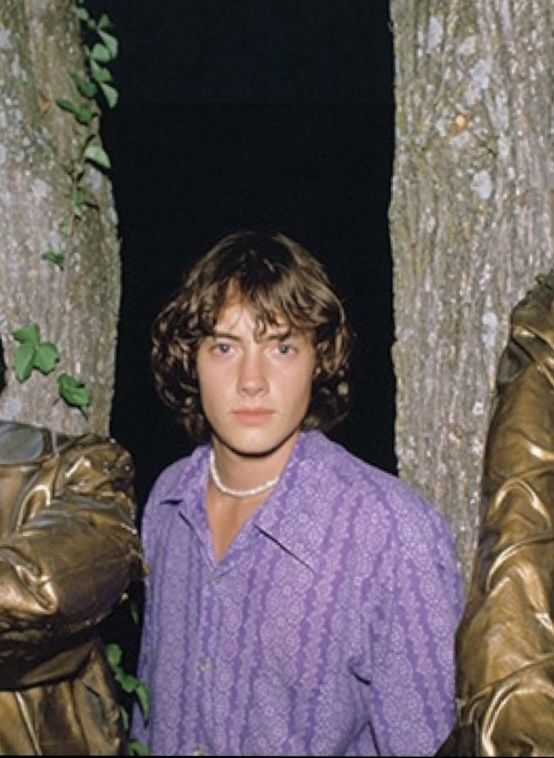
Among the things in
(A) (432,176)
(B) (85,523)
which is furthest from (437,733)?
(A) (432,176)

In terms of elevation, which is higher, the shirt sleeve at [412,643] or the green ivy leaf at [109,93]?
the green ivy leaf at [109,93]

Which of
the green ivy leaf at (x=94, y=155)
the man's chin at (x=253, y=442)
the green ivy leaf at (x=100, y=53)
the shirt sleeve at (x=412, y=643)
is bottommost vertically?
the shirt sleeve at (x=412, y=643)

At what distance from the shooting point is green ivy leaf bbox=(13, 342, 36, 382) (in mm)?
4461

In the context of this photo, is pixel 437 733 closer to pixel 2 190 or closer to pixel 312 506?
pixel 312 506

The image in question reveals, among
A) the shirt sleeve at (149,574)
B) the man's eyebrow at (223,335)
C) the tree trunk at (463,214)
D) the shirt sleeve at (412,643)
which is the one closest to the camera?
the shirt sleeve at (412,643)

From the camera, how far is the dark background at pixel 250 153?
21.5 feet

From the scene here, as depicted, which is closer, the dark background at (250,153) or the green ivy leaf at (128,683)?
the green ivy leaf at (128,683)

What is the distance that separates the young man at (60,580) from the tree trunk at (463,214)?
1002 millimetres

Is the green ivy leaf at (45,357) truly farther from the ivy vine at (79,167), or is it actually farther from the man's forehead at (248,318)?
the man's forehead at (248,318)

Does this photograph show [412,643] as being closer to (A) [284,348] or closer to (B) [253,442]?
(B) [253,442]

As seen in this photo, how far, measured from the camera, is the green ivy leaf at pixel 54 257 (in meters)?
4.53

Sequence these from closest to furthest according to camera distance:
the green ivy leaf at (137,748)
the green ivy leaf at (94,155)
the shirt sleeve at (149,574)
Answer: the shirt sleeve at (149,574) < the green ivy leaf at (137,748) < the green ivy leaf at (94,155)

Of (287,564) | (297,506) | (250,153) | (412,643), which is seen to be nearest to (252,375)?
(297,506)

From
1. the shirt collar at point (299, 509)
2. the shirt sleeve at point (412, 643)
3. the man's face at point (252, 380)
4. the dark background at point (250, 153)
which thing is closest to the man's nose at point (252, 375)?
the man's face at point (252, 380)
